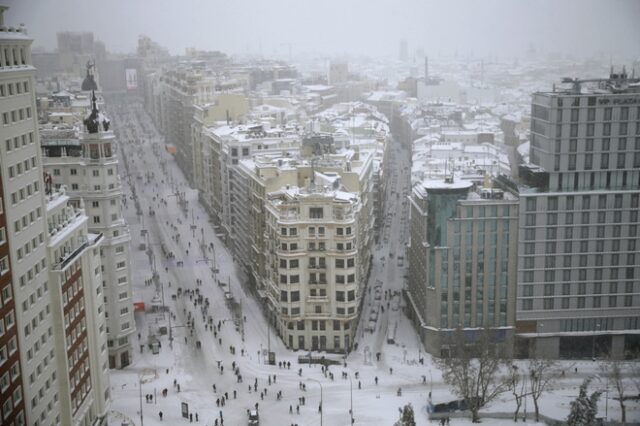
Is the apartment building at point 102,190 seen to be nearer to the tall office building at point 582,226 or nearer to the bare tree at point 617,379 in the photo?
the tall office building at point 582,226

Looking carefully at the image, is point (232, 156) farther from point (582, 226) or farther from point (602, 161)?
point (602, 161)

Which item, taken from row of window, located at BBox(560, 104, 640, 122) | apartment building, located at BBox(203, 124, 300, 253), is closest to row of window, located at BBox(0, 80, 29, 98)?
row of window, located at BBox(560, 104, 640, 122)

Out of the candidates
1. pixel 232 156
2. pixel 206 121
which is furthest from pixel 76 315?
pixel 206 121

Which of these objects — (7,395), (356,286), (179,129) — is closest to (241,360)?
(356,286)

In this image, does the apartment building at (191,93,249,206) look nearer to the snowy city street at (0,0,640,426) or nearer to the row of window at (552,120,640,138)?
the snowy city street at (0,0,640,426)

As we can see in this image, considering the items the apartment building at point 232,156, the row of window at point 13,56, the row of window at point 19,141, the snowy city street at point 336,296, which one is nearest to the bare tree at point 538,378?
the snowy city street at point 336,296

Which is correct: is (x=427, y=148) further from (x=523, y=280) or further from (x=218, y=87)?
(x=523, y=280)
